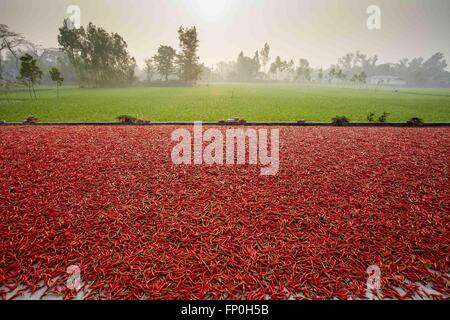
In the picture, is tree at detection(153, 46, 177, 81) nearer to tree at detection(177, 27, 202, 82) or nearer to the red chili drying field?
tree at detection(177, 27, 202, 82)

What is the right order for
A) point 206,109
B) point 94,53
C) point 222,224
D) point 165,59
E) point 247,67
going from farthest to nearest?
1. point 247,67
2. point 165,59
3. point 94,53
4. point 206,109
5. point 222,224

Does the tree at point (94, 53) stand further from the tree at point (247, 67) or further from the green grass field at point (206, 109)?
the tree at point (247, 67)

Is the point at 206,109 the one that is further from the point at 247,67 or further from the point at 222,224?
the point at 247,67

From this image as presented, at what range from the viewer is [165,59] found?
9312cm

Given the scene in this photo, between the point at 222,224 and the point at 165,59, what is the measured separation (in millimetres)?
104038

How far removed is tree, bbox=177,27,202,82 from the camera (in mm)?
86562

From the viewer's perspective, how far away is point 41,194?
5277 millimetres

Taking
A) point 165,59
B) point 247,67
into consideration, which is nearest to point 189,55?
point 165,59

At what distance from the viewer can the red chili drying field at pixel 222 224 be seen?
3287 mm

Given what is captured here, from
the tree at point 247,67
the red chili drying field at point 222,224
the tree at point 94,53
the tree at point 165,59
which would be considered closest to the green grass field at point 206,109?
the red chili drying field at point 222,224

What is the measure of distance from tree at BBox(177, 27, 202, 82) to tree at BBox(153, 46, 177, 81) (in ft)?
21.9

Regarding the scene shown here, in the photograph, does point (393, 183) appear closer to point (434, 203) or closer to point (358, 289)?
point (434, 203)
